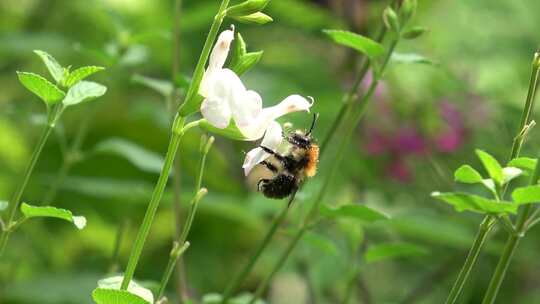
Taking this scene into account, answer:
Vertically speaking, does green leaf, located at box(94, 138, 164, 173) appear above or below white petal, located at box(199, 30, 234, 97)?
below

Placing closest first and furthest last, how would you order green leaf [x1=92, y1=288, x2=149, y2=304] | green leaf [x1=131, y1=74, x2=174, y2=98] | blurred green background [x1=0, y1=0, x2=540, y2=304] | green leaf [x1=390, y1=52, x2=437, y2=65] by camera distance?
green leaf [x1=92, y1=288, x2=149, y2=304], green leaf [x1=390, y1=52, x2=437, y2=65], green leaf [x1=131, y1=74, x2=174, y2=98], blurred green background [x1=0, y1=0, x2=540, y2=304]

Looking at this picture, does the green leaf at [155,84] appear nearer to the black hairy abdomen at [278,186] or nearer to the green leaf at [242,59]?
the black hairy abdomen at [278,186]

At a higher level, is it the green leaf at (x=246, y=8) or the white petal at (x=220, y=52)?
the green leaf at (x=246, y=8)

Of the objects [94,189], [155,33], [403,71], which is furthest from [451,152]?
[155,33]

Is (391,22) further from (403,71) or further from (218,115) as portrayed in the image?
(403,71)

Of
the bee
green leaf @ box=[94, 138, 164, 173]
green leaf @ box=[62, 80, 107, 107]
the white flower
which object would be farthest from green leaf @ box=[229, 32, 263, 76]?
green leaf @ box=[94, 138, 164, 173]

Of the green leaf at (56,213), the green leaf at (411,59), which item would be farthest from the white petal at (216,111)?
the green leaf at (411,59)

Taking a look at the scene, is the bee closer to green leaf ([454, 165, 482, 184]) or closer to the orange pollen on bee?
the orange pollen on bee
